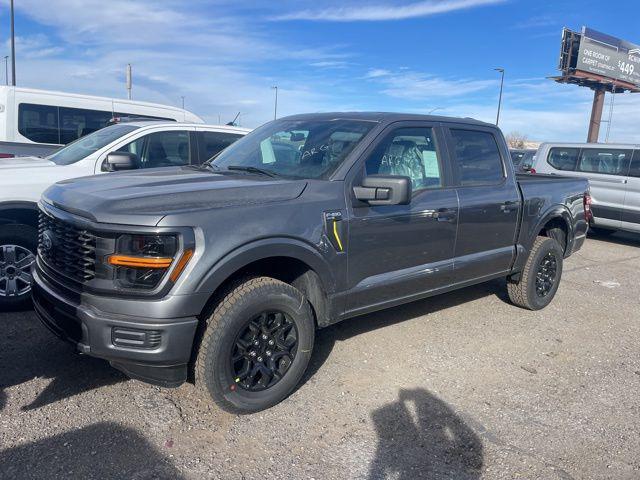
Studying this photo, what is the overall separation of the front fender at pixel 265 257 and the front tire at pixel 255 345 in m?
0.19

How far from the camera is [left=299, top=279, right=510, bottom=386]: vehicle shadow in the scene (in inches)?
167

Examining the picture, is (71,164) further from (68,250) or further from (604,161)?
(604,161)

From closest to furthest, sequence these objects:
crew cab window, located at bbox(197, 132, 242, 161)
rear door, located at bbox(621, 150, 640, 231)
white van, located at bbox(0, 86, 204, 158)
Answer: crew cab window, located at bbox(197, 132, 242, 161), white van, located at bbox(0, 86, 204, 158), rear door, located at bbox(621, 150, 640, 231)

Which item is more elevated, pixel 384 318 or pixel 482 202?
pixel 482 202

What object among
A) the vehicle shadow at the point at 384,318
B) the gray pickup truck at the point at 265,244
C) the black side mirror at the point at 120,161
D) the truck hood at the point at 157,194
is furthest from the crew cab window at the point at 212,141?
the vehicle shadow at the point at 384,318

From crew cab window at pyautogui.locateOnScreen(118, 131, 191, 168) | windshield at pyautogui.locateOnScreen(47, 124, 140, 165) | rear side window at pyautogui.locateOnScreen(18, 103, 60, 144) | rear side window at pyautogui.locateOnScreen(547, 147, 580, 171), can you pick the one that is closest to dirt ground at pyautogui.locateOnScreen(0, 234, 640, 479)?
windshield at pyautogui.locateOnScreen(47, 124, 140, 165)

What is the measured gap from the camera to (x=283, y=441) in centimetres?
304

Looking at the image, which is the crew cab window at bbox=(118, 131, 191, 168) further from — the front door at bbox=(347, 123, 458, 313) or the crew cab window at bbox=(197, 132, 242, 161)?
the front door at bbox=(347, 123, 458, 313)

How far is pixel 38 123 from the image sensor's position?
30.2 ft

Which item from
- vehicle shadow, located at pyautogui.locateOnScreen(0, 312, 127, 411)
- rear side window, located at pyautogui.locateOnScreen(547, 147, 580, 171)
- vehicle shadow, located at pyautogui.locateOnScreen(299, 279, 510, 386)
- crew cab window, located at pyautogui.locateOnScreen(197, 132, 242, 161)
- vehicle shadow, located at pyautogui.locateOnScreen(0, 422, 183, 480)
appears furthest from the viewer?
rear side window, located at pyautogui.locateOnScreen(547, 147, 580, 171)

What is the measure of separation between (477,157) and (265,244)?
2.51m

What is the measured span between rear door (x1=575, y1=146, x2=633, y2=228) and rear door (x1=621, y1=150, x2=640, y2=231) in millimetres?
71

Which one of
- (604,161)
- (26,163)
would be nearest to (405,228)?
(26,163)

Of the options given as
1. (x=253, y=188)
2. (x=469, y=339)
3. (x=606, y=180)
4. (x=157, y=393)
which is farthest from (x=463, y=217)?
(x=606, y=180)
